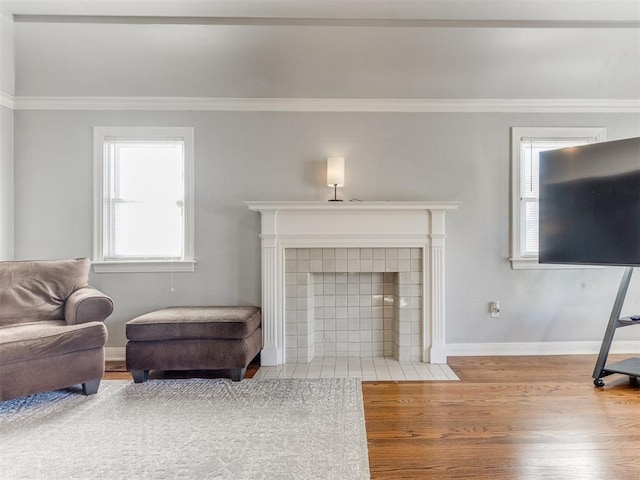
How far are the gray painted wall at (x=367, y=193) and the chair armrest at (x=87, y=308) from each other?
0.66m

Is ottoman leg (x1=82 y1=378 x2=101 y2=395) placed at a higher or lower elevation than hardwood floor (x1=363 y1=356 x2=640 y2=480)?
higher

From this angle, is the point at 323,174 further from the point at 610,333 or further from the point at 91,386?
the point at 610,333

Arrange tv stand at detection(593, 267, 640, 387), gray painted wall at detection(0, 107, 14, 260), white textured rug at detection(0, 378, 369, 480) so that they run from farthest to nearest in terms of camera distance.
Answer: gray painted wall at detection(0, 107, 14, 260)
tv stand at detection(593, 267, 640, 387)
white textured rug at detection(0, 378, 369, 480)

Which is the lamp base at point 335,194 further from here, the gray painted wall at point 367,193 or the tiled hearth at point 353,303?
the tiled hearth at point 353,303

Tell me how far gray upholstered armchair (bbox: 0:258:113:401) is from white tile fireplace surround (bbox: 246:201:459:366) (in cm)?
125

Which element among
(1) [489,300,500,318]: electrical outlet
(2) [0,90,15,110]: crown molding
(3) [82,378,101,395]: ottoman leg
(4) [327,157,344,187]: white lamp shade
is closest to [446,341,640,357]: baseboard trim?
(1) [489,300,500,318]: electrical outlet

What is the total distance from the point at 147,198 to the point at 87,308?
116cm

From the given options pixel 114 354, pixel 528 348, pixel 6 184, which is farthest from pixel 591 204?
pixel 6 184

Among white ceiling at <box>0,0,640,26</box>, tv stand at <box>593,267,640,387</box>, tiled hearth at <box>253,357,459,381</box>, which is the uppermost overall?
white ceiling at <box>0,0,640,26</box>

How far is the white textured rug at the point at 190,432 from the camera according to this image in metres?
1.70

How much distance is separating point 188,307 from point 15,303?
4.01 ft

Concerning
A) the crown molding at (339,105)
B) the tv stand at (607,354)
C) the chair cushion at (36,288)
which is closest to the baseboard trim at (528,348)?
the tv stand at (607,354)

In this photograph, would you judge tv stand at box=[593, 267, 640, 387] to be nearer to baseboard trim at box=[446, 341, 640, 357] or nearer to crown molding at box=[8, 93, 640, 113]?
baseboard trim at box=[446, 341, 640, 357]

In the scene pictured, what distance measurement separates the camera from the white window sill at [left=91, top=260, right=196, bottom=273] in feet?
10.8
